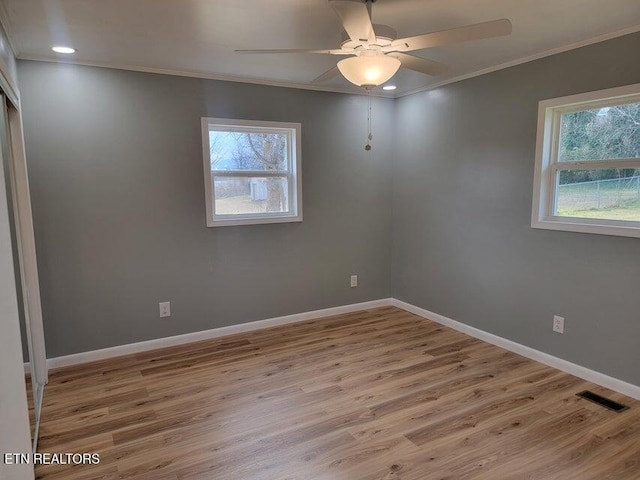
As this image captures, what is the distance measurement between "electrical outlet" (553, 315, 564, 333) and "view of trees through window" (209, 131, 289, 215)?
2.56m

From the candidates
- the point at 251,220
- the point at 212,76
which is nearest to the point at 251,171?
the point at 251,220

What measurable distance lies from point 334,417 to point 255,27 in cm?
245

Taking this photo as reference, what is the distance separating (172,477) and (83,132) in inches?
101

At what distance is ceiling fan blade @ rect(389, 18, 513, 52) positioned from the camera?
171 cm

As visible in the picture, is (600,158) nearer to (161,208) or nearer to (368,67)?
(368,67)

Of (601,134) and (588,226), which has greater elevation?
(601,134)

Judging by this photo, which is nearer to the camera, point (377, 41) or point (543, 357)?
point (377, 41)

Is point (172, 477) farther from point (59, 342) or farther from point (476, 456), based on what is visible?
point (59, 342)

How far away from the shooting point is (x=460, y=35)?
1.84 metres

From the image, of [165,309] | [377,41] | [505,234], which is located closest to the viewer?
[377,41]

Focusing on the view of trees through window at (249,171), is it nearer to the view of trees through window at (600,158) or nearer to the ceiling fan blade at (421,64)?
the ceiling fan blade at (421,64)

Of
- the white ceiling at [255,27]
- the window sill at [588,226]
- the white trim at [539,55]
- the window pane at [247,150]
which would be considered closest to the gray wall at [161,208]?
the window pane at [247,150]

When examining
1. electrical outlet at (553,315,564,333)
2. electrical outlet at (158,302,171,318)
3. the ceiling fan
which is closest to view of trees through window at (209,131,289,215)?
electrical outlet at (158,302,171,318)

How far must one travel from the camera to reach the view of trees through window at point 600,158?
2.72 meters
